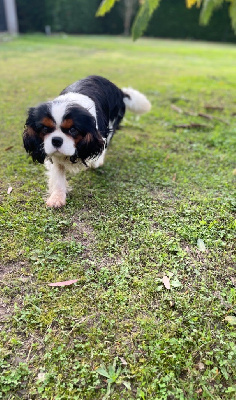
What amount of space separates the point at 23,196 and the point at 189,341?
2255 mm

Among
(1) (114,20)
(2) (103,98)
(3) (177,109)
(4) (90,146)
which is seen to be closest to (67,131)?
(4) (90,146)

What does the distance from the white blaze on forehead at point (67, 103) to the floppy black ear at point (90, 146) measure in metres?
0.28

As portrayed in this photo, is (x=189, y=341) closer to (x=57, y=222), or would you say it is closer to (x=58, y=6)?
(x=57, y=222)

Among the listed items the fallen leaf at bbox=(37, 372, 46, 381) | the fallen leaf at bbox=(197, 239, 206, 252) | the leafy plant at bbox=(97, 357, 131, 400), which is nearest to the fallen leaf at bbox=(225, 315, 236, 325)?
the fallen leaf at bbox=(197, 239, 206, 252)

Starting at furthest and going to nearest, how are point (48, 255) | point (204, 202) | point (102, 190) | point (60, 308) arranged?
point (102, 190) → point (204, 202) → point (48, 255) → point (60, 308)

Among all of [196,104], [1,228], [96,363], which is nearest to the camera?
[96,363]

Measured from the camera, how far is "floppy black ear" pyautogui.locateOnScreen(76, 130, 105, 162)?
10.4ft

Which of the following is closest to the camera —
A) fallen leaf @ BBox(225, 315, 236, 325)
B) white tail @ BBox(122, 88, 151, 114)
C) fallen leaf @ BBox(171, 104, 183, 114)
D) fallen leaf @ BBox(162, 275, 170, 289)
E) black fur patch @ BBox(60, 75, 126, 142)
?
fallen leaf @ BBox(225, 315, 236, 325)

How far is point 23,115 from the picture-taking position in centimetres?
604

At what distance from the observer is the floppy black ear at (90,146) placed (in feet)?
10.4

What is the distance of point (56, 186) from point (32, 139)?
1.83 feet

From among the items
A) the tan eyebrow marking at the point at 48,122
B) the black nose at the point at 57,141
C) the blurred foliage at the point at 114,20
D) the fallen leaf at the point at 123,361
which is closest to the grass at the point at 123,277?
the fallen leaf at the point at 123,361

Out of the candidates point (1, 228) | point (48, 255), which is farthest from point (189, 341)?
point (1, 228)

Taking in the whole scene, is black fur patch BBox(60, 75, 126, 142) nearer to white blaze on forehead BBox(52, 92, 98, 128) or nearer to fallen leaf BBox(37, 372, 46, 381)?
white blaze on forehead BBox(52, 92, 98, 128)
